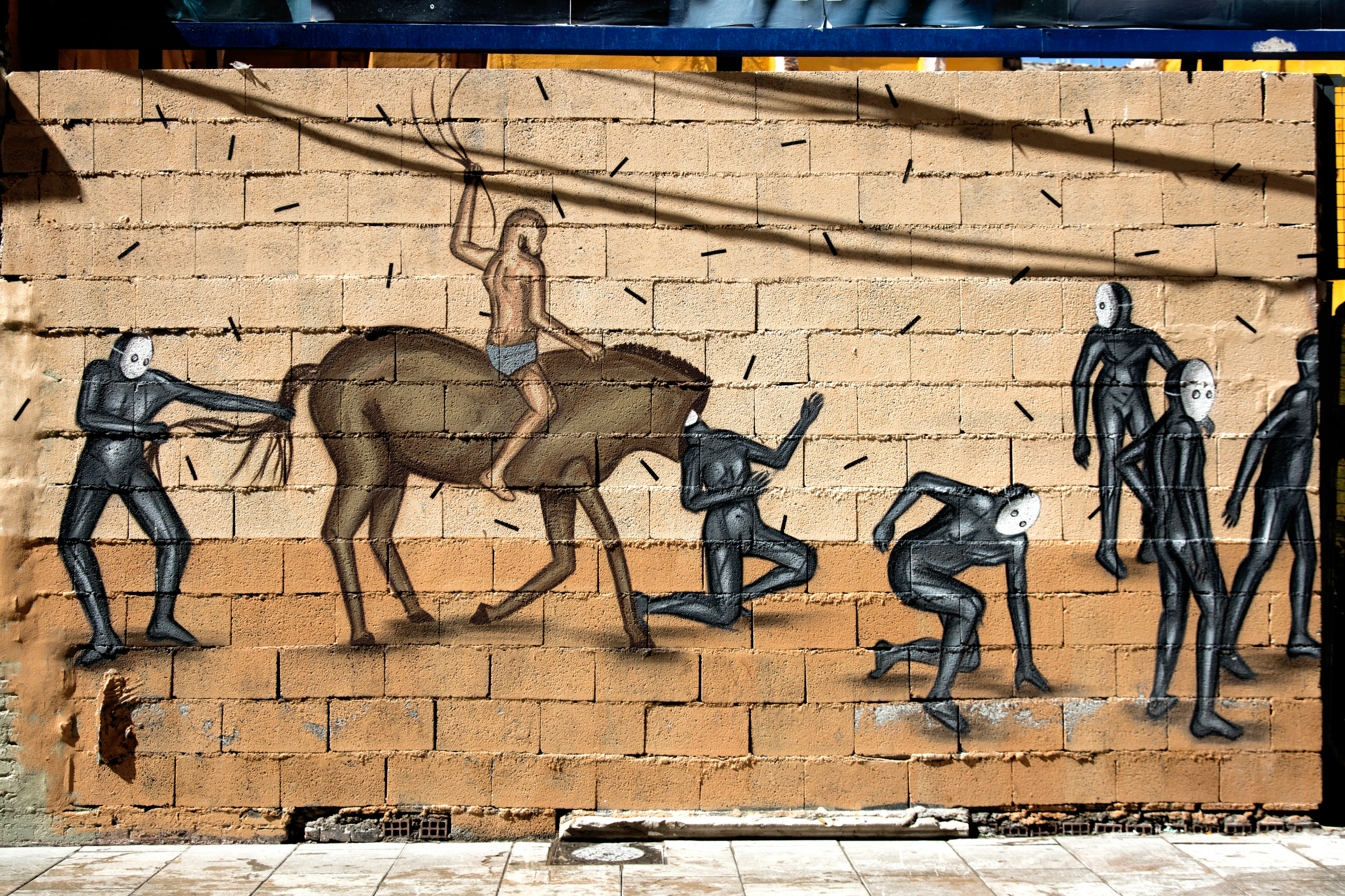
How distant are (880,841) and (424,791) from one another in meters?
2.23

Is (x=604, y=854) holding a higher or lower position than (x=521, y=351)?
lower

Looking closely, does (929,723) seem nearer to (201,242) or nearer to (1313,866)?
(1313,866)

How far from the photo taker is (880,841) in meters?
4.54

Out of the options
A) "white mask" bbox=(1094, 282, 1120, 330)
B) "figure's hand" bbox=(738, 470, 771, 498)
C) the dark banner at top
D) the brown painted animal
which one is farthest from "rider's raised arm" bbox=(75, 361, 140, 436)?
"white mask" bbox=(1094, 282, 1120, 330)

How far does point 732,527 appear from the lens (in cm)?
462

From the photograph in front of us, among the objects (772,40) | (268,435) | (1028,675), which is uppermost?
(772,40)

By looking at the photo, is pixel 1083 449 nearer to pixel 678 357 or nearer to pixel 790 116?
pixel 678 357

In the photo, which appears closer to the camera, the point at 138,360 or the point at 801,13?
the point at 138,360

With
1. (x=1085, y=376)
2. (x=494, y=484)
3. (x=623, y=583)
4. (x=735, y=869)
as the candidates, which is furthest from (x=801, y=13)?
(x=735, y=869)

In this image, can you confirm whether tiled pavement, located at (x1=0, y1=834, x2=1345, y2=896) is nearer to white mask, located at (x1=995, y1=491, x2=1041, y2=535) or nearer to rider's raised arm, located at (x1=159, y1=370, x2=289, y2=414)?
white mask, located at (x1=995, y1=491, x2=1041, y2=535)

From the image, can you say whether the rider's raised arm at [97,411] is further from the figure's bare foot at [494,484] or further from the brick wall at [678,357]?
the figure's bare foot at [494,484]

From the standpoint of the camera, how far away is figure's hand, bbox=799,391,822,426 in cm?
462

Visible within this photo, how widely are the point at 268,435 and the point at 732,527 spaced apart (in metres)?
2.33

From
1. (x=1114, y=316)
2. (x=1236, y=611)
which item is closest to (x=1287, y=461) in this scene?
(x=1236, y=611)
